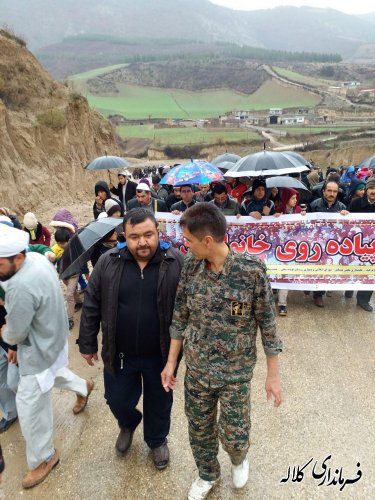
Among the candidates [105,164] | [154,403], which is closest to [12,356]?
[154,403]

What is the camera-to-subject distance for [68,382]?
10.9ft

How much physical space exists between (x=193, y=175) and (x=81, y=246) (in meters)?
2.57

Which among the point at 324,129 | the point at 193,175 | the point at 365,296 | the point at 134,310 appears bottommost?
the point at 324,129

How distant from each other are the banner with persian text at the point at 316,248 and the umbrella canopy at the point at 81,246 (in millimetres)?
2281

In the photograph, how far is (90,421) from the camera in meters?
3.55

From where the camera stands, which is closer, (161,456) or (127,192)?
(161,456)

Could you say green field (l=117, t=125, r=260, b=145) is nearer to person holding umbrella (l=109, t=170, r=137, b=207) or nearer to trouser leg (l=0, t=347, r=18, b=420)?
person holding umbrella (l=109, t=170, r=137, b=207)

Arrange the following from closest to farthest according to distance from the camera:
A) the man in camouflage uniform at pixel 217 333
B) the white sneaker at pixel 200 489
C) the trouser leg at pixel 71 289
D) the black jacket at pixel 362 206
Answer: the man in camouflage uniform at pixel 217 333 → the white sneaker at pixel 200 489 → the trouser leg at pixel 71 289 → the black jacket at pixel 362 206

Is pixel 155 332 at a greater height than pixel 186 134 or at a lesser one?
greater

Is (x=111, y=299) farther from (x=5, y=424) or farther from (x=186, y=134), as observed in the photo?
(x=186, y=134)

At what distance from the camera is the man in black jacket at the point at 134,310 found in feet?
8.54

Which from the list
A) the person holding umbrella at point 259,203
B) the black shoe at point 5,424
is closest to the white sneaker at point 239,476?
the black shoe at point 5,424

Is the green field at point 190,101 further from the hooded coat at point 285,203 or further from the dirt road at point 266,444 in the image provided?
the dirt road at point 266,444

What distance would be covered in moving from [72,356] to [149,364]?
225cm
